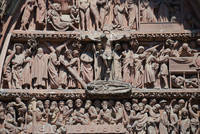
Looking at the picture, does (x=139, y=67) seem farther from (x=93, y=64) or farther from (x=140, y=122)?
(x=140, y=122)

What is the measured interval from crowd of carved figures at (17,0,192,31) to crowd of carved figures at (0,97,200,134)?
1449mm

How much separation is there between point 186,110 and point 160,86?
2.12ft

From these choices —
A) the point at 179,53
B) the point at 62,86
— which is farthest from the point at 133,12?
the point at 62,86

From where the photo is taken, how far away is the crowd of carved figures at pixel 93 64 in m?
11.2

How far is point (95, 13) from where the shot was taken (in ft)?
38.1

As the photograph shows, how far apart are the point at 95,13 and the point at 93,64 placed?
3.12ft

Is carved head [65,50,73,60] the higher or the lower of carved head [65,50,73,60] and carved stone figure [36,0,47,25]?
the lower

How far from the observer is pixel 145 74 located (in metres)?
11.3

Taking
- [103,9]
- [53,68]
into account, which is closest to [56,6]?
[103,9]

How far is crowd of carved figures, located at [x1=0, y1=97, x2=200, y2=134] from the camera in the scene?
1092 cm

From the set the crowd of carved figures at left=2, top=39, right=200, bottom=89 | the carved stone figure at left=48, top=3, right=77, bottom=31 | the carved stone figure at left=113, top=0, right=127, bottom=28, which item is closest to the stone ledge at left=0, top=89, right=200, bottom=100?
the crowd of carved figures at left=2, top=39, right=200, bottom=89

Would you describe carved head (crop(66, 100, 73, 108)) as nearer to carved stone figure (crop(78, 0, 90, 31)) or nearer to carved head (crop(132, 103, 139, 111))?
carved head (crop(132, 103, 139, 111))

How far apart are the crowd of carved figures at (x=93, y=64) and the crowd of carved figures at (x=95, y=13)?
Result: 352mm

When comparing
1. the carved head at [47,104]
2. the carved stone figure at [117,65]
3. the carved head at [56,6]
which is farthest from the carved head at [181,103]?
the carved head at [56,6]
